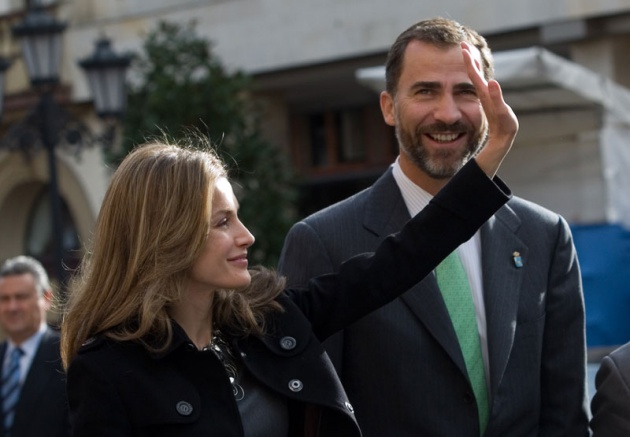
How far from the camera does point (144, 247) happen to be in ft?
11.9

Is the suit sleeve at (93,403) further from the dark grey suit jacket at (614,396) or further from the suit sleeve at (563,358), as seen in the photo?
the suit sleeve at (563,358)

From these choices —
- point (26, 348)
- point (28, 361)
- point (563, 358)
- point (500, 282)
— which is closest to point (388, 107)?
point (500, 282)

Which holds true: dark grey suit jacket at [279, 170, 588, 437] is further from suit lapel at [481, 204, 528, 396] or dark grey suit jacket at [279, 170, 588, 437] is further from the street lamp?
the street lamp

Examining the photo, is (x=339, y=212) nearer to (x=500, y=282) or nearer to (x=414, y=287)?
(x=414, y=287)

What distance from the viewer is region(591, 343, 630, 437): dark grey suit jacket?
3836 millimetres

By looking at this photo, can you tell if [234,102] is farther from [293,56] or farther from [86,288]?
[86,288]

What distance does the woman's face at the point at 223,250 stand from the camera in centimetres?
368

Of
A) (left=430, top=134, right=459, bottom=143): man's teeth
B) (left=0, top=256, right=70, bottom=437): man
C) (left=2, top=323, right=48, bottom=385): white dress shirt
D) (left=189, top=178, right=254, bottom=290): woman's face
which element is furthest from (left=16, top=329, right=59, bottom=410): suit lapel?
(left=189, top=178, right=254, bottom=290): woman's face

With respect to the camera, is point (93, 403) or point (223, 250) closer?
point (93, 403)

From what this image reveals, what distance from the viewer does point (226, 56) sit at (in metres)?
18.0

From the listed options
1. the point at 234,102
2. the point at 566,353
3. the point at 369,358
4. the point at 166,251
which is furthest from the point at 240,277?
the point at 234,102

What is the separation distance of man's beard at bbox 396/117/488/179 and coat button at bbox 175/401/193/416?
1095 millimetres

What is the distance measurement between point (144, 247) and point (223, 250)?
19 cm

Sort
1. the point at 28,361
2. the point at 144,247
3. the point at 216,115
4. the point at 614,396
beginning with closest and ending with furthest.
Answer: the point at 144,247
the point at 614,396
the point at 28,361
the point at 216,115
